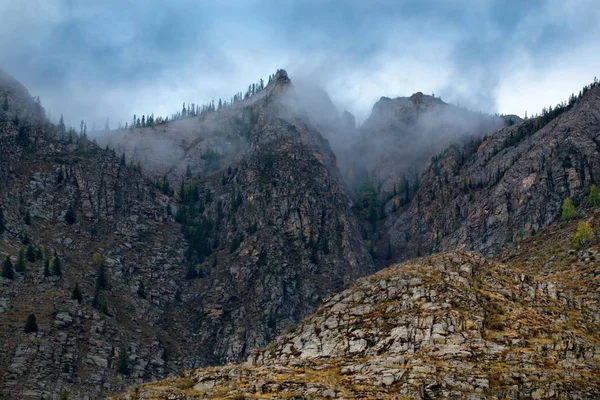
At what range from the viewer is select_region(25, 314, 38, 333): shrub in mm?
171250

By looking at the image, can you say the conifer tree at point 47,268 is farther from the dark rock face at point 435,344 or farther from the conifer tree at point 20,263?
the dark rock face at point 435,344

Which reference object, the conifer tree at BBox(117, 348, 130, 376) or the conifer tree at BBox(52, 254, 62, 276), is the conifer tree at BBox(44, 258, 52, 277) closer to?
the conifer tree at BBox(52, 254, 62, 276)

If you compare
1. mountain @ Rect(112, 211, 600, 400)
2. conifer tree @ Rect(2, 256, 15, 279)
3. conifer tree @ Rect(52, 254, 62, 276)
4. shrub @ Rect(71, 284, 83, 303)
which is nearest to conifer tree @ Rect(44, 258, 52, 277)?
conifer tree @ Rect(52, 254, 62, 276)

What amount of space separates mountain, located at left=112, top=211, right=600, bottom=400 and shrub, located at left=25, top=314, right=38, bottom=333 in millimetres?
65221

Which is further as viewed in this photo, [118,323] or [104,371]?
[118,323]

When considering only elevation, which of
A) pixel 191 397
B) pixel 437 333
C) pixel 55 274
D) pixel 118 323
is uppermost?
pixel 55 274

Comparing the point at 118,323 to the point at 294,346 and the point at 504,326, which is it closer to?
the point at 294,346

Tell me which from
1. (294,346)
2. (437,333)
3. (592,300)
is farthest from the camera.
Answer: (592,300)

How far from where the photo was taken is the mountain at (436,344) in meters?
98.2

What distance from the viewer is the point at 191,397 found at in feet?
336

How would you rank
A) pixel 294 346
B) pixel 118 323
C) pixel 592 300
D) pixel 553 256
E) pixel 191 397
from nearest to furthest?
1. pixel 191 397
2. pixel 294 346
3. pixel 592 300
4. pixel 553 256
5. pixel 118 323

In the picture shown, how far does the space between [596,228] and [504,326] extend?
219 ft

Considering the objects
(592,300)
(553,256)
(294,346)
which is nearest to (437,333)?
(294,346)

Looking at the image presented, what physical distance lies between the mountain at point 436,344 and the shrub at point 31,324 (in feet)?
214
